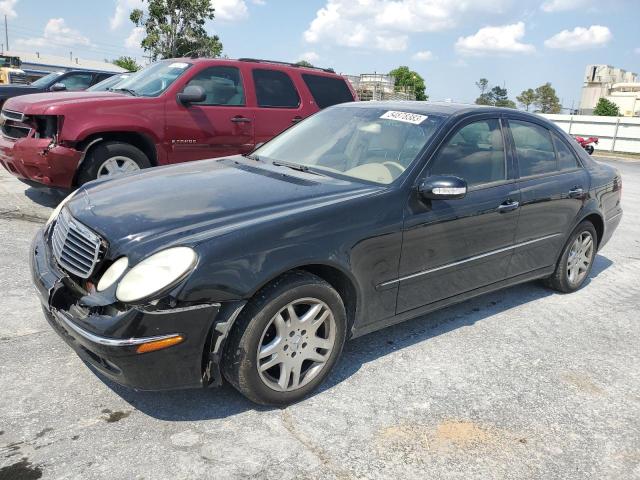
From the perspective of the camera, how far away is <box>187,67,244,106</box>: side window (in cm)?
702

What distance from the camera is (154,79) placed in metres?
7.09

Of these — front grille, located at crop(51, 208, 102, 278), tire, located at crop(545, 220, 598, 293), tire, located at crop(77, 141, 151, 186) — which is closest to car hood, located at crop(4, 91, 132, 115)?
tire, located at crop(77, 141, 151, 186)

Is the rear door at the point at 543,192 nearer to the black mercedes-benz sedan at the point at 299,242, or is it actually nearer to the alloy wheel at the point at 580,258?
the black mercedes-benz sedan at the point at 299,242

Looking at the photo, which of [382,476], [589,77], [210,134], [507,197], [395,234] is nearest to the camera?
[382,476]

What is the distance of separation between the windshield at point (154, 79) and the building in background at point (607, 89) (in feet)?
182

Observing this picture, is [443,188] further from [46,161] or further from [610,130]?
[610,130]

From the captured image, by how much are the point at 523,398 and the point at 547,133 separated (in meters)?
2.39

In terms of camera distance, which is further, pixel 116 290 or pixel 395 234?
pixel 395 234

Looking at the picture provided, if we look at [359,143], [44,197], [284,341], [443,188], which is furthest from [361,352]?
[44,197]

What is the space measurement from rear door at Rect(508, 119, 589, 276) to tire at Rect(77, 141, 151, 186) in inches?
163

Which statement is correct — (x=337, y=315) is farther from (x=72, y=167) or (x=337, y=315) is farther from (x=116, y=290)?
(x=72, y=167)

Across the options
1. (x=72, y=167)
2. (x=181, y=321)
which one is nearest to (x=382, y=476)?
(x=181, y=321)

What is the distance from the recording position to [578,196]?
4711 mm

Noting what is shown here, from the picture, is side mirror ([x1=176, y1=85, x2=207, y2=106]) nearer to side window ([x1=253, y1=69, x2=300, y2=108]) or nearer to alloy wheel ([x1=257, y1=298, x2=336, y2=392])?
side window ([x1=253, y1=69, x2=300, y2=108])
